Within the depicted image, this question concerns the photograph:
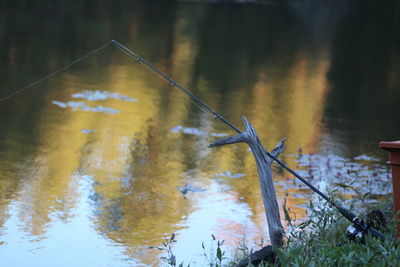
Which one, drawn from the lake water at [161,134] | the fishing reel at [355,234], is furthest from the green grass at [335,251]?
the lake water at [161,134]

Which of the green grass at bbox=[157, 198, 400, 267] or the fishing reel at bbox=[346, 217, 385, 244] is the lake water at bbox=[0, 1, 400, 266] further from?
the fishing reel at bbox=[346, 217, 385, 244]

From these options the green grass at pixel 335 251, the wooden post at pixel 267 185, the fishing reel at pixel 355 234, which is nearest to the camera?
the green grass at pixel 335 251

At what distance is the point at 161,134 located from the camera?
1087cm

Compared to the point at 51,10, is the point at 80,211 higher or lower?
lower

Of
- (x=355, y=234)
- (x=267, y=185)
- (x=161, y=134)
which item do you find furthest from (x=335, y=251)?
(x=161, y=134)

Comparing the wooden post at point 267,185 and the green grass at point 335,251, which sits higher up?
the wooden post at point 267,185

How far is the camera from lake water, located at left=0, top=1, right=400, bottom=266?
23.5 ft

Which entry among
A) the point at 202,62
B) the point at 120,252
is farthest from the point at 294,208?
the point at 202,62

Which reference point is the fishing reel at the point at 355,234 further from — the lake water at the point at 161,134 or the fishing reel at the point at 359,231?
the lake water at the point at 161,134

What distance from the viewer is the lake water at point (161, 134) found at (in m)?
7.15

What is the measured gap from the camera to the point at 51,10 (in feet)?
86.1

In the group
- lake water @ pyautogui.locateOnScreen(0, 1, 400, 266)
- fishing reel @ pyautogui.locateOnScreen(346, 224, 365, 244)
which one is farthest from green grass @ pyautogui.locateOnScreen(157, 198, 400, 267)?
lake water @ pyautogui.locateOnScreen(0, 1, 400, 266)

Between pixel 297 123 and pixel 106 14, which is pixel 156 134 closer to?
pixel 297 123

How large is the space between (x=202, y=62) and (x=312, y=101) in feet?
14.0
